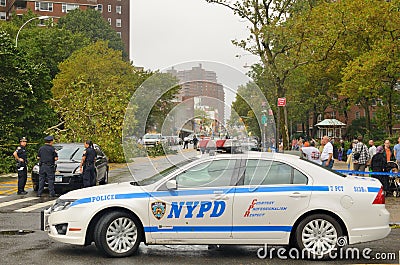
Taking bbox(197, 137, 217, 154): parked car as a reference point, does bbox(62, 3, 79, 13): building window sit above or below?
above

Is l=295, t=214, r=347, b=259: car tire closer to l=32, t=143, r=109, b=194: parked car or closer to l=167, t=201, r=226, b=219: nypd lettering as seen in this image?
l=167, t=201, r=226, b=219: nypd lettering

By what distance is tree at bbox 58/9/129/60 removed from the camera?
249 ft

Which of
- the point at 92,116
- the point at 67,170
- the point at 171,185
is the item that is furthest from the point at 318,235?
the point at 92,116

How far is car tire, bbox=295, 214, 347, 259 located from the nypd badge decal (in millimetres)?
1902

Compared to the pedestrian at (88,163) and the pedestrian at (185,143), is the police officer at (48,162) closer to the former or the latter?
the pedestrian at (88,163)

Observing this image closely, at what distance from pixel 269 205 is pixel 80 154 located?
11.4m

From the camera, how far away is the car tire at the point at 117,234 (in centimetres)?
808

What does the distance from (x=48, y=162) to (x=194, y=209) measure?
28.9 feet

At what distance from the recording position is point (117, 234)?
8141 mm

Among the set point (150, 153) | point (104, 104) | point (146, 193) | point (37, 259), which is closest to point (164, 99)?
point (150, 153)

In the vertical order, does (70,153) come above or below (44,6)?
below

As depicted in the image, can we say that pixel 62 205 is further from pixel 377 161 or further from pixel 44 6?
pixel 44 6

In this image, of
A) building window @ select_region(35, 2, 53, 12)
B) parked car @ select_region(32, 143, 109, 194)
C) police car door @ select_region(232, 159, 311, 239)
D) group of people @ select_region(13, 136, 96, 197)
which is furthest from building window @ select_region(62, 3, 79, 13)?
police car door @ select_region(232, 159, 311, 239)

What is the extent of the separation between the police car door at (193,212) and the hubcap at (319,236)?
110 cm
